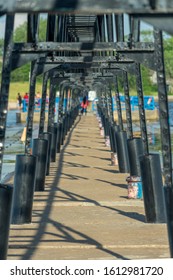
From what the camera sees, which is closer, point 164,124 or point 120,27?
point 164,124

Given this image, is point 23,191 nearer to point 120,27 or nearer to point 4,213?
point 4,213

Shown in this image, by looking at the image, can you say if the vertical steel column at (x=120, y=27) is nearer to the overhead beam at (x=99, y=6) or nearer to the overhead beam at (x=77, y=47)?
the overhead beam at (x=77, y=47)

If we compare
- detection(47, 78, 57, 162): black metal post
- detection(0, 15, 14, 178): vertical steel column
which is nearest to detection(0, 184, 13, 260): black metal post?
detection(0, 15, 14, 178): vertical steel column

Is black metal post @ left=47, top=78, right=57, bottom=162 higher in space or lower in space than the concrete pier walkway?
higher

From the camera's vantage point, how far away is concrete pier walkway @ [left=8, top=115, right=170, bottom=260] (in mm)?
11141

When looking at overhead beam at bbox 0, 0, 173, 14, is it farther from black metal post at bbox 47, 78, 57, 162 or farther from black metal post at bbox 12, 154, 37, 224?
black metal post at bbox 47, 78, 57, 162

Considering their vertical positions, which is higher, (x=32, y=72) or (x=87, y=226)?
(x=32, y=72)

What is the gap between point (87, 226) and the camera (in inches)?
538

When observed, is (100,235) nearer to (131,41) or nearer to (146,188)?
(146,188)

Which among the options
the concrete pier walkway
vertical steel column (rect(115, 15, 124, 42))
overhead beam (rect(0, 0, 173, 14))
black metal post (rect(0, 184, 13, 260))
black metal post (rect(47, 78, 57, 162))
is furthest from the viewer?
black metal post (rect(47, 78, 57, 162))

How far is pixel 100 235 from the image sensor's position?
12695 millimetres

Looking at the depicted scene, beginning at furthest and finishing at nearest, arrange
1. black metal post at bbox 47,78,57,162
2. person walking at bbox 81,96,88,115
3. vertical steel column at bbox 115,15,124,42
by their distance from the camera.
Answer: person walking at bbox 81,96,88,115 < black metal post at bbox 47,78,57,162 < vertical steel column at bbox 115,15,124,42

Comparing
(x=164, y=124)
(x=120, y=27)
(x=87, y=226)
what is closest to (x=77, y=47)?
(x=164, y=124)
